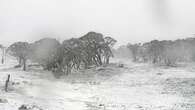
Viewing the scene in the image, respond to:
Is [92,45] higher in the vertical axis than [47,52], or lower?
higher

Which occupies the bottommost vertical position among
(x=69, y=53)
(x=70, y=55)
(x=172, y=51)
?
(x=70, y=55)

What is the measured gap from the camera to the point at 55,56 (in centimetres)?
3697

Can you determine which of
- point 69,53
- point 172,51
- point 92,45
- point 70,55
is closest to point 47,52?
point 69,53

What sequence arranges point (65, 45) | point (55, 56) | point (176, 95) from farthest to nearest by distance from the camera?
point (65, 45)
point (55, 56)
point (176, 95)

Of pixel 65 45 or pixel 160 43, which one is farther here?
pixel 160 43

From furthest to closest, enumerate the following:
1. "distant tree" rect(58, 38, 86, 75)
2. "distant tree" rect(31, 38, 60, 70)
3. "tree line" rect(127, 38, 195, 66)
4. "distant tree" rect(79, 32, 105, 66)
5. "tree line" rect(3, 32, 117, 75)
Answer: "tree line" rect(127, 38, 195, 66) → "distant tree" rect(79, 32, 105, 66) → "distant tree" rect(31, 38, 60, 70) → "tree line" rect(3, 32, 117, 75) → "distant tree" rect(58, 38, 86, 75)

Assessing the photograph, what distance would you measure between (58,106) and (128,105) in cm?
550

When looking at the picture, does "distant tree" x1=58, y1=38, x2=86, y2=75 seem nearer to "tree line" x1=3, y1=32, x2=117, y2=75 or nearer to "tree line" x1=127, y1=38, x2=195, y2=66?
"tree line" x1=3, y1=32, x2=117, y2=75

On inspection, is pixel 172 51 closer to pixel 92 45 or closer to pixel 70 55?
pixel 92 45

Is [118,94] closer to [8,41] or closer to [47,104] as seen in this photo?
[47,104]

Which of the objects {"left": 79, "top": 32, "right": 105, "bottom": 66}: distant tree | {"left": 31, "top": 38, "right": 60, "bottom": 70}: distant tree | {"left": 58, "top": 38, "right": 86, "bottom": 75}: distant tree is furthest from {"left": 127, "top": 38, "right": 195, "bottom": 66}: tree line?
{"left": 31, "top": 38, "right": 60, "bottom": 70}: distant tree

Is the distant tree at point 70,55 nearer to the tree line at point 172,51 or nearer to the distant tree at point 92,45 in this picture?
the distant tree at point 92,45

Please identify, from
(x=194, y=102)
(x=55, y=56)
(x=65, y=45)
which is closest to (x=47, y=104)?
(x=194, y=102)

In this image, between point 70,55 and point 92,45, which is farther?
point 92,45
